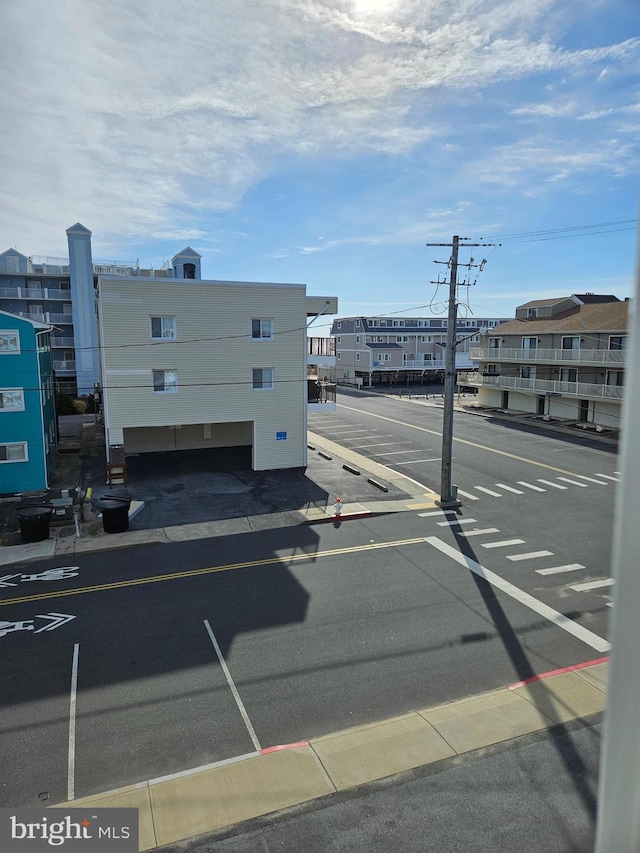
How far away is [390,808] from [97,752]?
15.5 ft

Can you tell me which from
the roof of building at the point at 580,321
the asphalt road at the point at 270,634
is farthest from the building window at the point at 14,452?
the roof of building at the point at 580,321

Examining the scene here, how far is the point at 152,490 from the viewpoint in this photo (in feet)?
83.7

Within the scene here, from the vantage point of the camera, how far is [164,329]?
27.1 metres

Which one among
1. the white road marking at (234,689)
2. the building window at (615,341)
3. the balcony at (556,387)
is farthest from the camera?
the building window at (615,341)

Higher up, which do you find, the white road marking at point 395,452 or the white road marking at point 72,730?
the white road marking at point 395,452

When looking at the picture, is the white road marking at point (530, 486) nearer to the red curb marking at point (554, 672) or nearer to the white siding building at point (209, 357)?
the white siding building at point (209, 357)

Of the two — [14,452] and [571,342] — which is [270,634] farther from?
[571,342]

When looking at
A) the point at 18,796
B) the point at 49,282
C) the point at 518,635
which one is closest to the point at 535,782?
the point at 518,635

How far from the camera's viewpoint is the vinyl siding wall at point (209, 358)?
26.4 meters

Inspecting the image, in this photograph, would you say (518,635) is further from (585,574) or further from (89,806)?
(89,806)

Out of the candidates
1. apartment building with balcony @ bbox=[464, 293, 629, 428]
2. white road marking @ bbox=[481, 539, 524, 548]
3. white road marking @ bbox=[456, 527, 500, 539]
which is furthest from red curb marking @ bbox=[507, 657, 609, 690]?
apartment building with balcony @ bbox=[464, 293, 629, 428]

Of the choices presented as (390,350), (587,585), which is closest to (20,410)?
(587,585)

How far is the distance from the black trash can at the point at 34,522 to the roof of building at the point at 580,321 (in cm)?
3692

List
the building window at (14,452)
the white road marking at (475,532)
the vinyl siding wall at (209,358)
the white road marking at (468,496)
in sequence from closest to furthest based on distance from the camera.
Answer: the white road marking at (475,532), the white road marking at (468,496), the building window at (14,452), the vinyl siding wall at (209,358)
